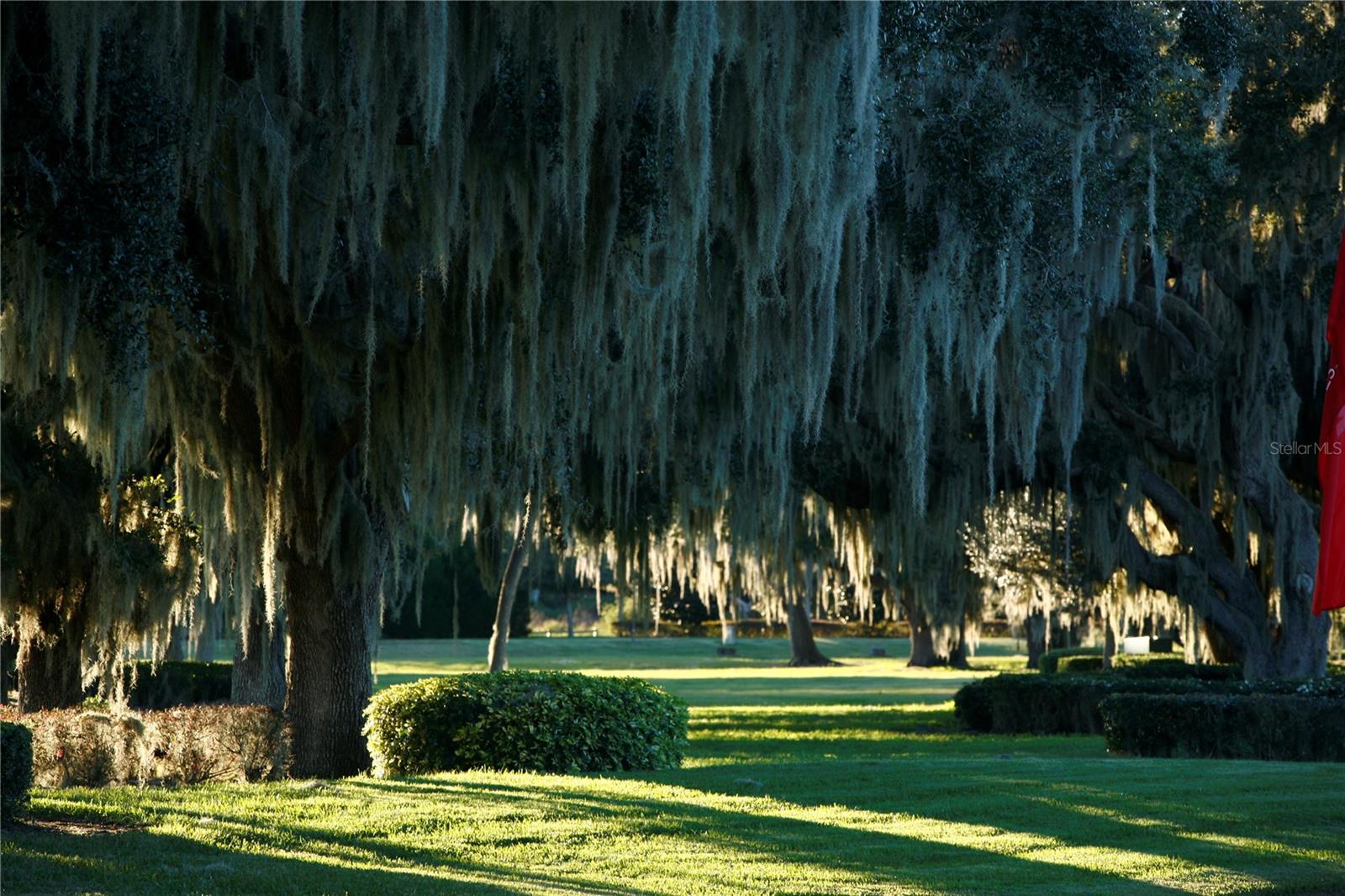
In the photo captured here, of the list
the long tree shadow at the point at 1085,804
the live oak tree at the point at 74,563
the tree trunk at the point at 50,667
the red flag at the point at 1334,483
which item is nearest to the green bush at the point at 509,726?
the long tree shadow at the point at 1085,804

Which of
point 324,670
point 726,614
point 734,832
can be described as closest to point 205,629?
point 324,670

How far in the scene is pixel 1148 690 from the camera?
1798 cm

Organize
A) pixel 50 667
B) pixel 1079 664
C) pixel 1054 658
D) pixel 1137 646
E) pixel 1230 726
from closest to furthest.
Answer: pixel 50 667
pixel 1230 726
pixel 1079 664
pixel 1054 658
pixel 1137 646

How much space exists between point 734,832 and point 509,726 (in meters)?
3.21

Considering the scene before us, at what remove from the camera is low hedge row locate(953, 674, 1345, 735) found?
20062 millimetres

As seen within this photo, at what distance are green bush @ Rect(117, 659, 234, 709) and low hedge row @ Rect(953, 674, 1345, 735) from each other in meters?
11.2

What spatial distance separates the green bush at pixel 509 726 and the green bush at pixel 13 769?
11.2 ft

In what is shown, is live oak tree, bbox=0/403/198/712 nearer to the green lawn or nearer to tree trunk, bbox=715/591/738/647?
the green lawn

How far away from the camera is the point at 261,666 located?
17281mm

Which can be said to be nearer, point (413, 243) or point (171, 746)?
point (413, 243)

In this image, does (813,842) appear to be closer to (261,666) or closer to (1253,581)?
(261,666)

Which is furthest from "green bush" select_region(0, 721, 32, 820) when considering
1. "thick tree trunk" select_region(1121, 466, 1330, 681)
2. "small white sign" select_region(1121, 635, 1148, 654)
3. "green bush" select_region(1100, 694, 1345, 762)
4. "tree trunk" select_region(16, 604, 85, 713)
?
"small white sign" select_region(1121, 635, 1148, 654)

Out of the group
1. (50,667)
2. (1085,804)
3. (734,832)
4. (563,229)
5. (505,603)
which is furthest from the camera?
(505,603)

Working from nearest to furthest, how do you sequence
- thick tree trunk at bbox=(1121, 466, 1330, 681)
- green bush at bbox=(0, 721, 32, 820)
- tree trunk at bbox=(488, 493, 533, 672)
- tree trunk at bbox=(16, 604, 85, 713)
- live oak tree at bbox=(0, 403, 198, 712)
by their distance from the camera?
green bush at bbox=(0, 721, 32, 820), live oak tree at bbox=(0, 403, 198, 712), tree trunk at bbox=(16, 604, 85, 713), thick tree trunk at bbox=(1121, 466, 1330, 681), tree trunk at bbox=(488, 493, 533, 672)
